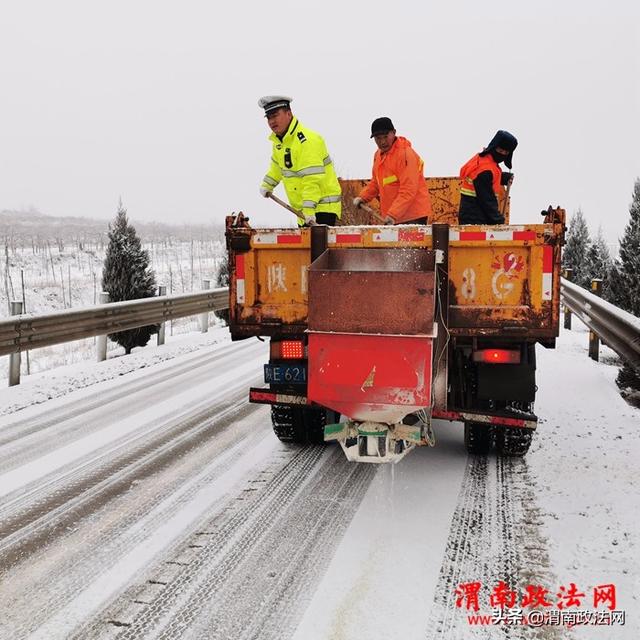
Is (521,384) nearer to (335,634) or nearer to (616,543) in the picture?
(616,543)

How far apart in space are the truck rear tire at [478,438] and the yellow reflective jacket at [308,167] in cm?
230

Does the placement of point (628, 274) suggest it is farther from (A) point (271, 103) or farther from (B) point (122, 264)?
(A) point (271, 103)

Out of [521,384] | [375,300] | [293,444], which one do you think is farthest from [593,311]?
[375,300]

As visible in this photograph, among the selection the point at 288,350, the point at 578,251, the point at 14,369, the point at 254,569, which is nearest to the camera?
the point at 254,569

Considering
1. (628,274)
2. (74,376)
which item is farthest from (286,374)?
(628,274)

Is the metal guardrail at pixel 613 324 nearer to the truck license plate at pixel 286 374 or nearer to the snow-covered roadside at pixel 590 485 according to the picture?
the snow-covered roadside at pixel 590 485

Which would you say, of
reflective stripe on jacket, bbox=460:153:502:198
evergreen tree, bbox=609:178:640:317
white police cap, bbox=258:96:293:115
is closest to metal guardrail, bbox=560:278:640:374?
reflective stripe on jacket, bbox=460:153:502:198

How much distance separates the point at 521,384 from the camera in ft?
13.9

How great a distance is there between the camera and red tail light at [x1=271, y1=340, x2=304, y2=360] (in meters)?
4.59

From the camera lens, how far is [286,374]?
4.59 meters

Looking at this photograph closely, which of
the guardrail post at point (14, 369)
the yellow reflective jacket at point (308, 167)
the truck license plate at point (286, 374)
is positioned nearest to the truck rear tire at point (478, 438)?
the truck license plate at point (286, 374)

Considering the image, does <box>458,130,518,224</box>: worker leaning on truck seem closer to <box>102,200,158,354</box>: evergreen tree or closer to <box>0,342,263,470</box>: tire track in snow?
<box>0,342,263,470</box>: tire track in snow

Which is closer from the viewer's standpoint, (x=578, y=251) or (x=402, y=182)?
(x=402, y=182)

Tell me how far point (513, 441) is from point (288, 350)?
5.77 feet
